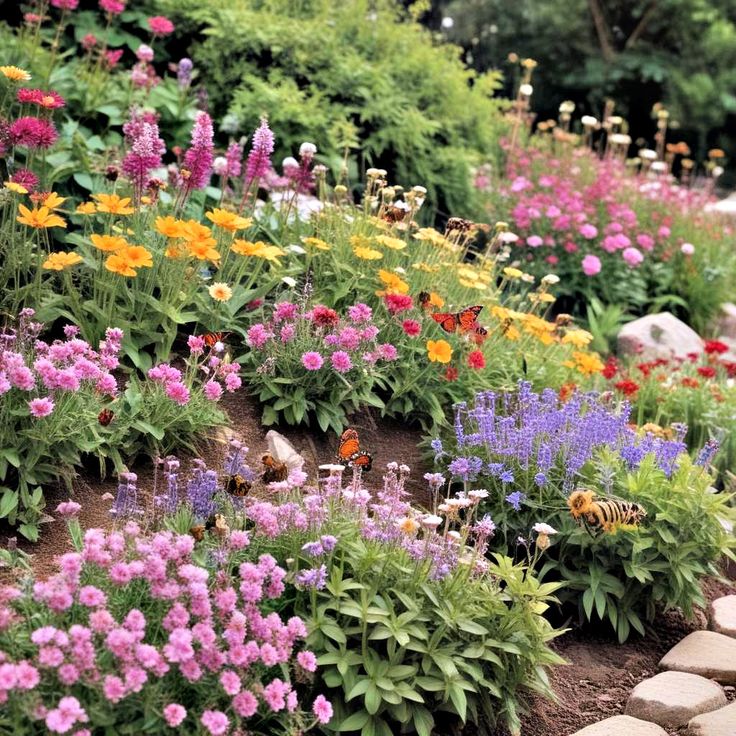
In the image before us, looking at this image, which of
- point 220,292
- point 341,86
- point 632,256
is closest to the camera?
point 220,292

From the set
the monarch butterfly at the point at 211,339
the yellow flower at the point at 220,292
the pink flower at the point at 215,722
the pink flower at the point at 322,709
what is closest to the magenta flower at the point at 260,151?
the yellow flower at the point at 220,292

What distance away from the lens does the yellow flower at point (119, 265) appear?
3.49 metres

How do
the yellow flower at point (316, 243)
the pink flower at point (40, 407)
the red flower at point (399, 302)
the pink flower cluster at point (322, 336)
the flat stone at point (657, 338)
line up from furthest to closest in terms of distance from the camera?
the flat stone at point (657, 338) < the yellow flower at point (316, 243) < the red flower at point (399, 302) < the pink flower cluster at point (322, 336) < the pink flower at point (40, 407)

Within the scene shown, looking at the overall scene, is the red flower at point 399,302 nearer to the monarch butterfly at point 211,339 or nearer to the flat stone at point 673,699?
the monarch butterfly at point 211,339

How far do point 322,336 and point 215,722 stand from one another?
6.31 ft

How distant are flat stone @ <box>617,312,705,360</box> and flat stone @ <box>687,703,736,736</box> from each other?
3.51m

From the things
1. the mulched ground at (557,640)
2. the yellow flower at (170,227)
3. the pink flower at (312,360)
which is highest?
the yellow flower at (170,227)

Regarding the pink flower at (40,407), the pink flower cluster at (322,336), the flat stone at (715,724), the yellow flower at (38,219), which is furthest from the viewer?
the pink flower cluster at (322,336)

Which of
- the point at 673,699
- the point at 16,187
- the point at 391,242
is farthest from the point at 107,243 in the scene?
the point at 673,699

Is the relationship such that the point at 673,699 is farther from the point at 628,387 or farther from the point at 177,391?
the point at 177,391

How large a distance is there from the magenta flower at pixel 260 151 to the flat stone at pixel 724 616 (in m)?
2.49

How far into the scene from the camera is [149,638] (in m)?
2.52

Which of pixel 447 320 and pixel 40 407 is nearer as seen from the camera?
pixel 40 407

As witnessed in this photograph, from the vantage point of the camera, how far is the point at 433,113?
7070 millimetres
